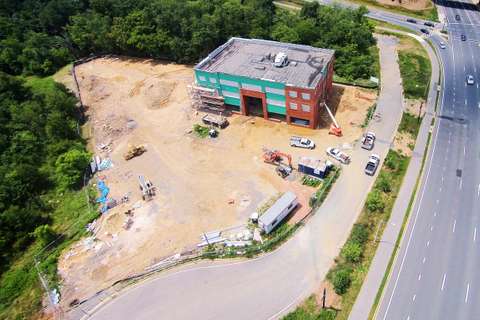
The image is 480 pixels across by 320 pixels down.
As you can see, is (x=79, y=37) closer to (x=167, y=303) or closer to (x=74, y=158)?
(x=74, y=158)

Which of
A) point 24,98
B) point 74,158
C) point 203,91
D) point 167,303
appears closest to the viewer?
point 167,303

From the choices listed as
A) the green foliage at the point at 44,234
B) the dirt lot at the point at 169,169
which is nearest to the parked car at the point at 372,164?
the dirt lot at the point at 169,169

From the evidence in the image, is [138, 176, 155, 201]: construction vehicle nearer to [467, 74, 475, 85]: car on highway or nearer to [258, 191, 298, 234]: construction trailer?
[258, 191, 298, 234]: construction trailer

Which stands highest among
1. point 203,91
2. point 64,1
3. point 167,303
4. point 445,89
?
point 64,1

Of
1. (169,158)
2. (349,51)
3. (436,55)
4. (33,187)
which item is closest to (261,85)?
(169,158)

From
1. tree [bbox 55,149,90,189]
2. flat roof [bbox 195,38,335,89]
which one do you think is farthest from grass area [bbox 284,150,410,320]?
tree [bbox 55,149,90,189]
